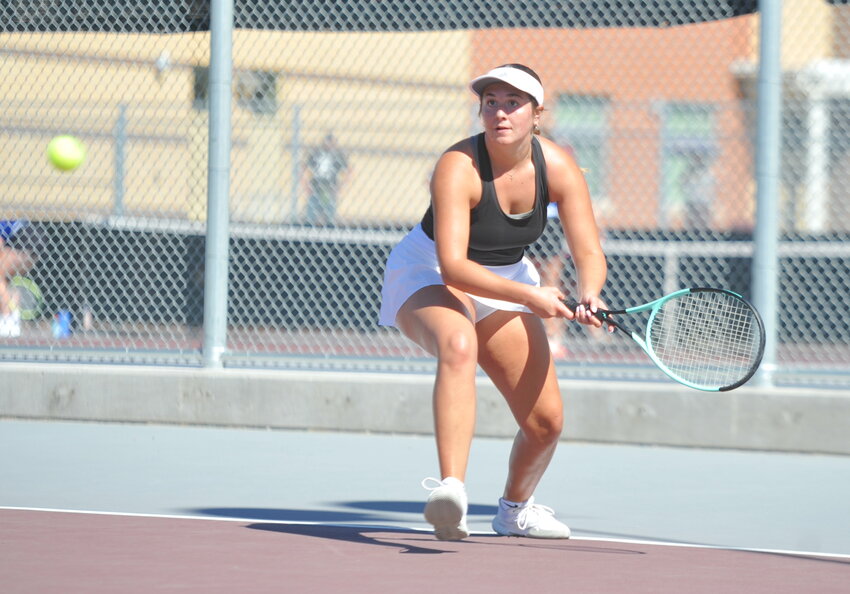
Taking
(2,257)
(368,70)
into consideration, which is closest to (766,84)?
(368,70)

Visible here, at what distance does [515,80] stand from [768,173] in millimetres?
3284

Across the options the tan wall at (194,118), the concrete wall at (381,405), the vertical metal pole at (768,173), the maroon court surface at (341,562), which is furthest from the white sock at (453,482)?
the tan wall at (194,118)

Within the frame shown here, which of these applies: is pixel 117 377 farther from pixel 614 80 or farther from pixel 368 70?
pixel 614 80

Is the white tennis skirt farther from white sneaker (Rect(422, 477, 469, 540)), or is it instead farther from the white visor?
white sneaker (Rect(422, 477, 469, 540))

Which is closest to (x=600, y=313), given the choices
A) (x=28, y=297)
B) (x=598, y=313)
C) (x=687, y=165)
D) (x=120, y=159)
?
(x=598, y=313)

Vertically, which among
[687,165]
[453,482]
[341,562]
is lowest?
[341,562]

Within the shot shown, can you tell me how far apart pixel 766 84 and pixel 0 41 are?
4.53 metres

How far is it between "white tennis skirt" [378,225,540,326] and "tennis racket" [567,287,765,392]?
0.44 metres

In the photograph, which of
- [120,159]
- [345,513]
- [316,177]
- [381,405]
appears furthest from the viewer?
[316,177]

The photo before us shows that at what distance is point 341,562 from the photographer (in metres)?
4.38

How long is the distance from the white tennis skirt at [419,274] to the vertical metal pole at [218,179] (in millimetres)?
3054

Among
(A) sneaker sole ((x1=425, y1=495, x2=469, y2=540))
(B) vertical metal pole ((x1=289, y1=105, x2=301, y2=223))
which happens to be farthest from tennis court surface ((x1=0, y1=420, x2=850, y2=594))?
(B) vertical metal pole ((x1=289, y1=105, x2=301, y2=223))

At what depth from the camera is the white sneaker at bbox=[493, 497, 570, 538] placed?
500 cm

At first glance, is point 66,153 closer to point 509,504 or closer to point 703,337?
point 509,504
